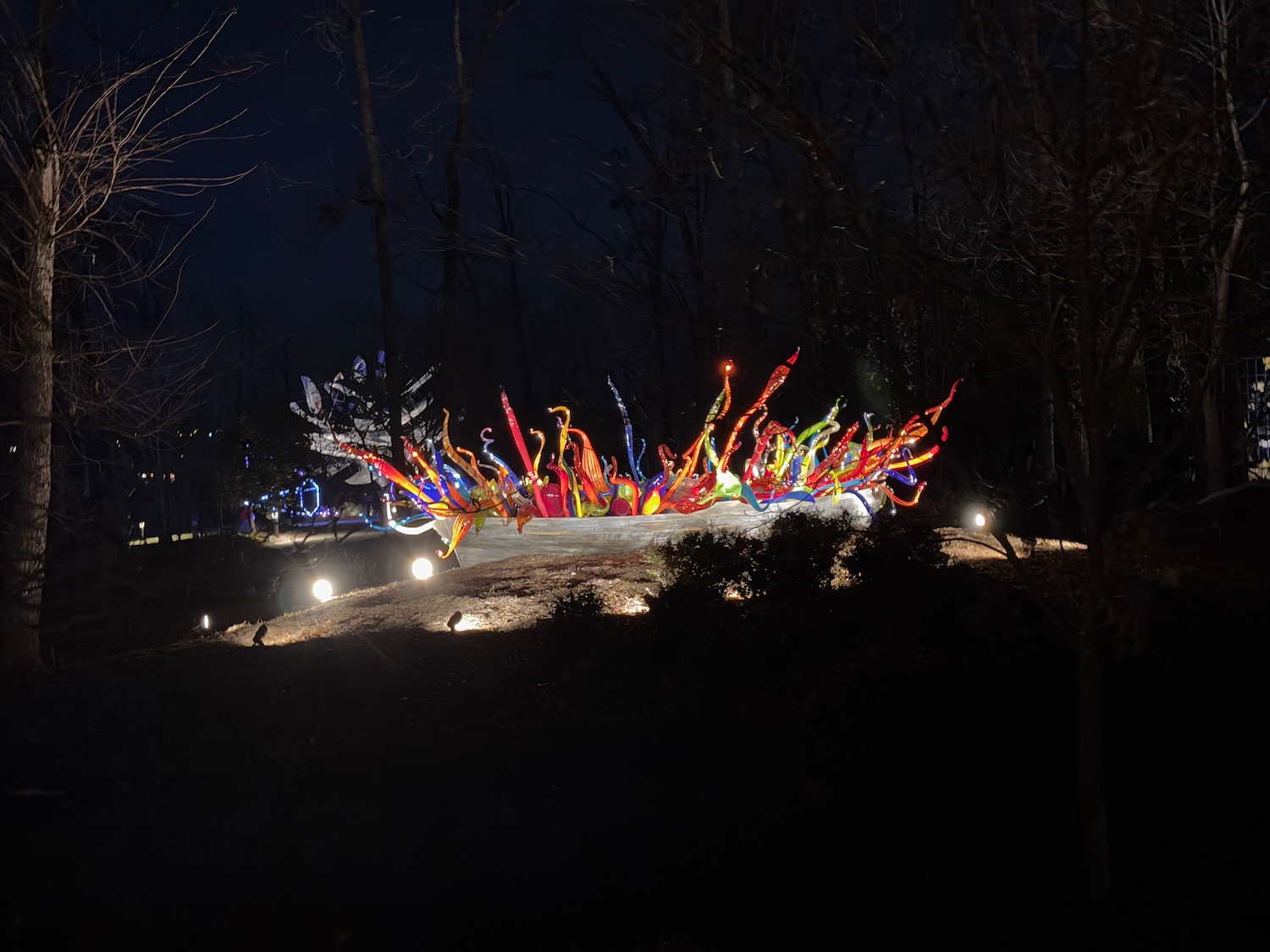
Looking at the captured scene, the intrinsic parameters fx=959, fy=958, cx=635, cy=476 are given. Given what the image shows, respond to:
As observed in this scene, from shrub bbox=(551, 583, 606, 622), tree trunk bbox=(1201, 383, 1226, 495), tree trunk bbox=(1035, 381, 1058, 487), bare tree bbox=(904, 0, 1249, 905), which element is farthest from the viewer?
tree trunk bbox=(1035, 381, 1058, 487)

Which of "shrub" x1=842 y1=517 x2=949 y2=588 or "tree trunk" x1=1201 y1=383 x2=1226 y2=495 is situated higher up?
"tree trunk" x1=1201 y1=383 x2=1226 y2=495

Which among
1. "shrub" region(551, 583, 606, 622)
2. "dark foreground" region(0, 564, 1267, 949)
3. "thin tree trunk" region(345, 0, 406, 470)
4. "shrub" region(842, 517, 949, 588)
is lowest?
"dark foreground" region(0, 564, 1267, 949)

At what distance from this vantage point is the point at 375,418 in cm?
2605

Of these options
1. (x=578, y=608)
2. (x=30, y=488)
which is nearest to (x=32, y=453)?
(x=30, y=488)

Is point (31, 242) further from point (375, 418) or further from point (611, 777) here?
point (375, 418)

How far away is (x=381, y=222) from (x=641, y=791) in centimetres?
1338

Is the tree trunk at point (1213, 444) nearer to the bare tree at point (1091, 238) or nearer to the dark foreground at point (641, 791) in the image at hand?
the dark foreground at point (641, 791)

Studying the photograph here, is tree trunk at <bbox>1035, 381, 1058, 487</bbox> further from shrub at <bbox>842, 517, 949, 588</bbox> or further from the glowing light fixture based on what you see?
the glowing light fixture

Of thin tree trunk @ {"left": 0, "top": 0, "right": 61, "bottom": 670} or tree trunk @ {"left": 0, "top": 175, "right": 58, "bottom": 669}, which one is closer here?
thin tree trunk @ {"left": 0, "top": 0, "right": 61, "bottom": 670}

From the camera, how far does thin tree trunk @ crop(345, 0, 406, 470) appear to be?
52.2ft

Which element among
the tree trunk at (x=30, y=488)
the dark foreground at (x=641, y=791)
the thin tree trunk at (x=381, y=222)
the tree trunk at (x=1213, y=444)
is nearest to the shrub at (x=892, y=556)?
the dark foreground at (x=641, y=791)

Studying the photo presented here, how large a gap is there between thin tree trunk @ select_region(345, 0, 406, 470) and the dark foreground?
30.2 ft

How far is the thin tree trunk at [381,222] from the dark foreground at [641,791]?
921 centimetres

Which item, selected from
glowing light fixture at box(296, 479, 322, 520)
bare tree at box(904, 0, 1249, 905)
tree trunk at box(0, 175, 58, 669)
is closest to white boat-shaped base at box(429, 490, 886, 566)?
tree trunk at box(0, 175, 58, 669)
